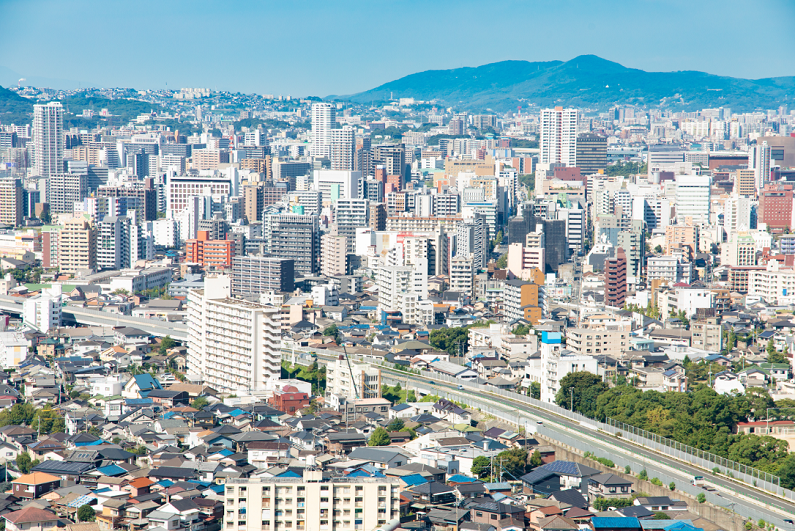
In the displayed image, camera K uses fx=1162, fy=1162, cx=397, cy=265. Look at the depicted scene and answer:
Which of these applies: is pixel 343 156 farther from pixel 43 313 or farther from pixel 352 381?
pixel 352 381

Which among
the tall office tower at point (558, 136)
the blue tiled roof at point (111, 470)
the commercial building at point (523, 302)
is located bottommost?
the blue tiled roof at point (111, 470)

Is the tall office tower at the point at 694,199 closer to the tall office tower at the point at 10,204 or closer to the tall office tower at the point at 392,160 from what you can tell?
the tall office tower at the point at 392,160

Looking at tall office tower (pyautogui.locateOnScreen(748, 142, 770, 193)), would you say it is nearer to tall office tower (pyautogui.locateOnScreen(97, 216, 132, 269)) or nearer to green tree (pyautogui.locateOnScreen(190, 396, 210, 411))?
tall office tower (pyautogui.locateOnScreen(97, 216, 132, 269))

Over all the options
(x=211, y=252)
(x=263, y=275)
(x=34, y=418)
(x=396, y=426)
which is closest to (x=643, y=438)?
(x=396, y=426)

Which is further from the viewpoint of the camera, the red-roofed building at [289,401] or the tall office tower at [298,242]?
the tall office tower at [298,242]

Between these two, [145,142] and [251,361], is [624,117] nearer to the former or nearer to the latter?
[145,142]

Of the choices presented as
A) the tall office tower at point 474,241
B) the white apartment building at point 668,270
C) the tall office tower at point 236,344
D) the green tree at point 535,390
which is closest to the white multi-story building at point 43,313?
the tall office tower at point 236,344

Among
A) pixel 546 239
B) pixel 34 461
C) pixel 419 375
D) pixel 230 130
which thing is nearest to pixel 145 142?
pixel 230 130
